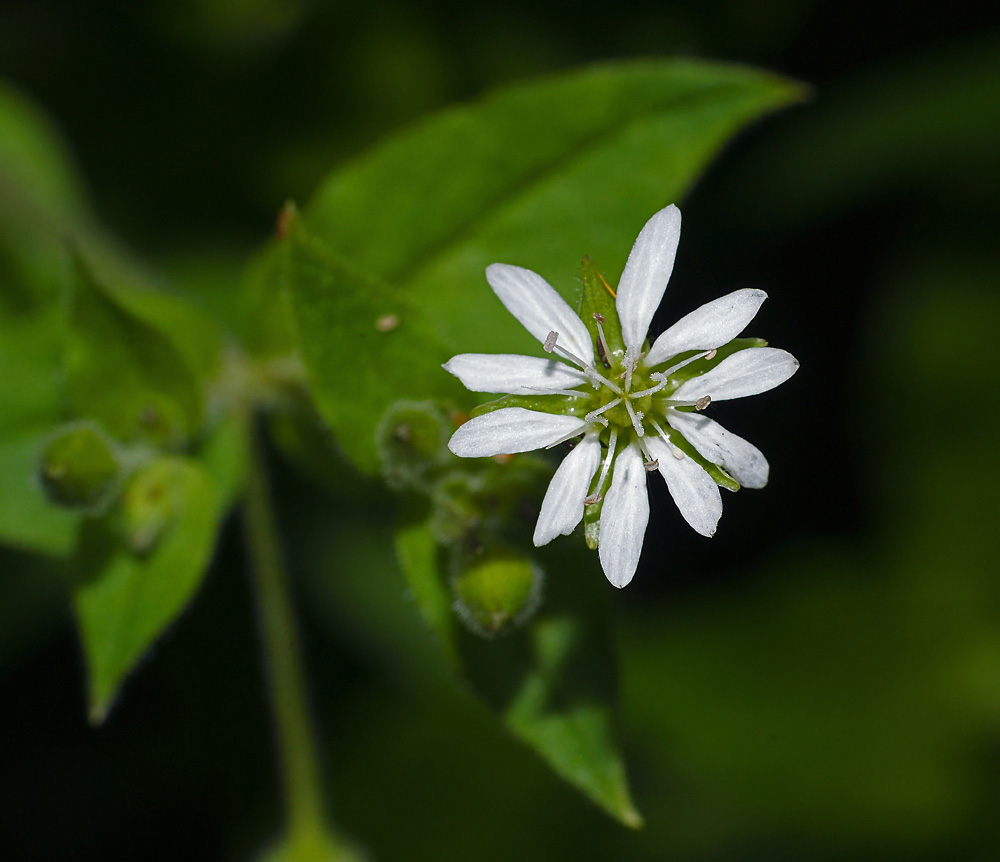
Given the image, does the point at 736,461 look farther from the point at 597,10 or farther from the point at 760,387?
the point at 597,10

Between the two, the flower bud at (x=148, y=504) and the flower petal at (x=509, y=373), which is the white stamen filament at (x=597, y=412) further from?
the flower bud at (x=148, y=504)

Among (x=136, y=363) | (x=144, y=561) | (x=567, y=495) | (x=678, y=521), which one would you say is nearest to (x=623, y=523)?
(x=567, y=495)

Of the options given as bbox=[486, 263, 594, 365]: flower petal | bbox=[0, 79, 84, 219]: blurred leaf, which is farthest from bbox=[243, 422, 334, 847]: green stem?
bbox=[0, 79, 84, 219]: blurred leaf

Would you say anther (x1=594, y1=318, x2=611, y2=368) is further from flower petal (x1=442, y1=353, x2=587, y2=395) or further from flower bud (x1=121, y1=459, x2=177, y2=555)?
flower bud (x1=121, y1=459, x2=177, y2=555)

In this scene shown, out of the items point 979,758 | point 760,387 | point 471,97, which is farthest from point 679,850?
point 471,97

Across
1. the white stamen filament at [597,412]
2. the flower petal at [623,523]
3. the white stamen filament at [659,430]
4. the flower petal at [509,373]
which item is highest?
the flower petal at [509,373]

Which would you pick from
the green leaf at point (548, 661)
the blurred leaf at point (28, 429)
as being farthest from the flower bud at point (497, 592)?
the blurred leaf at point (28, 429)

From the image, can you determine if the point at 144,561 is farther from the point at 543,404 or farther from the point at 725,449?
the point at 725,449
